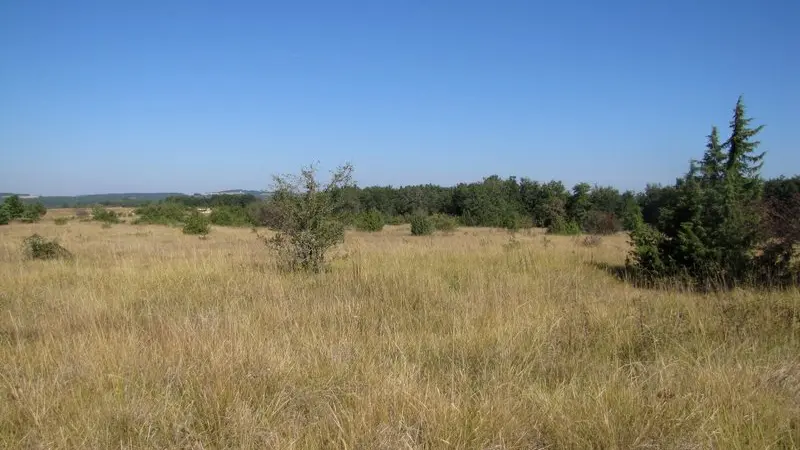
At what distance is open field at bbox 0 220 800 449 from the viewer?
97.0 inches

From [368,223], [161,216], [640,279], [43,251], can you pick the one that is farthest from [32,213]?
[640,279]

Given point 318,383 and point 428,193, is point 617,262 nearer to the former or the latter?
point 318,383

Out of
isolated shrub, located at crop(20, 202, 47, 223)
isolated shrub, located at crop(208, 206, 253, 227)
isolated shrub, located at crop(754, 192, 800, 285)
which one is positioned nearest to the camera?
isolated shrub, located at crop(754, 192, 800, 285)

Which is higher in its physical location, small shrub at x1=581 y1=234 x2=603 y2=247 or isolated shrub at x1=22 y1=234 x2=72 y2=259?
isolated shrub at x1=22 y1=234 x2=72 y2=259

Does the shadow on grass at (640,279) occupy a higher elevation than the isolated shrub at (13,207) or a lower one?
lower

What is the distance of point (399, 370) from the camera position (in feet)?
10.4

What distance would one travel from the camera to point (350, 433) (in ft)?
7.97

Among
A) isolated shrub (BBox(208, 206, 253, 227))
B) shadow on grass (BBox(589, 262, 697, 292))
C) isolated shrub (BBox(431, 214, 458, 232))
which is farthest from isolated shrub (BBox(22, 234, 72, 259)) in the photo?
isolated shrub (BBox(208, 206, 253, 227))

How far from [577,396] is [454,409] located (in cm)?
81

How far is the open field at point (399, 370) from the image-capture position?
2463 millimetres

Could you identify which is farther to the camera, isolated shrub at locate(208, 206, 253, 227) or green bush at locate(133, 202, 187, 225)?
isolated shrub at locate(208, 206, 253, 227)

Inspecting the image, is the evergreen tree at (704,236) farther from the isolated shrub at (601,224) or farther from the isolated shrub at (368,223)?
the isolated shrub at (601,224)

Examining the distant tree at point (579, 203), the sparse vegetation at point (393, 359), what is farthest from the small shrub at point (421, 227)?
the distant tree at point (579, 203)

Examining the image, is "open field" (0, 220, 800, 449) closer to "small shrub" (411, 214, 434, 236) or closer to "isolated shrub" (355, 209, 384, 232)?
"small shrub" (411, 214, 434, 236)
